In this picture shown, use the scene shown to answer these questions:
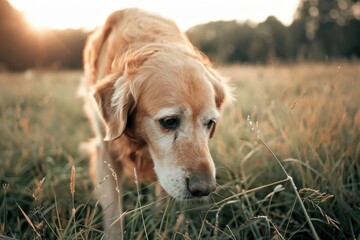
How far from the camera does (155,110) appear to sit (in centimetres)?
204

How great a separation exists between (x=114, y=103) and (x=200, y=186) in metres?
0.79

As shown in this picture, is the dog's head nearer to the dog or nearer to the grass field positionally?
the dog

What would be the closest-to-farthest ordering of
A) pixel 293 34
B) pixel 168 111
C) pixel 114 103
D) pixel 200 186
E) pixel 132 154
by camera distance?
pixel 200 186 → pixel 168 111 → pixel 114 103 → pixel 132 154 → pixel 293 34

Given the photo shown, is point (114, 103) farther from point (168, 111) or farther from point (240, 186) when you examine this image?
point (240, 186)

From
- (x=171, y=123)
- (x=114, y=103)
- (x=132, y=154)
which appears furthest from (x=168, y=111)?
(x=132, y=154)

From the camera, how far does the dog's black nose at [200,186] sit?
1.75m

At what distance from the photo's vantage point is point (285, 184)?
7.17 ft

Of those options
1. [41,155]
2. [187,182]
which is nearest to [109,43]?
[41,155]

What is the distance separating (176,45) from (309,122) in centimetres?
112

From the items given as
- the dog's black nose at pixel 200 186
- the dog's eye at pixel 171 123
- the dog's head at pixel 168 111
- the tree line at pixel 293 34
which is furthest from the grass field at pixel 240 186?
the tree line at pixel 293 34

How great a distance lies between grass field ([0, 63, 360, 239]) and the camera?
1.69 m

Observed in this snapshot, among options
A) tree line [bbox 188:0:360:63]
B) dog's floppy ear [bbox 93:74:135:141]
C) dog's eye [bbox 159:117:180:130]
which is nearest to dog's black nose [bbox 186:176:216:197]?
dog's eye [bbox 159:117:180:130]

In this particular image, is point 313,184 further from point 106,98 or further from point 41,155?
point 41,155

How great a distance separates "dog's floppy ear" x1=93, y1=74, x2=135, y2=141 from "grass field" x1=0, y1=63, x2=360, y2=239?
15.7 inches
